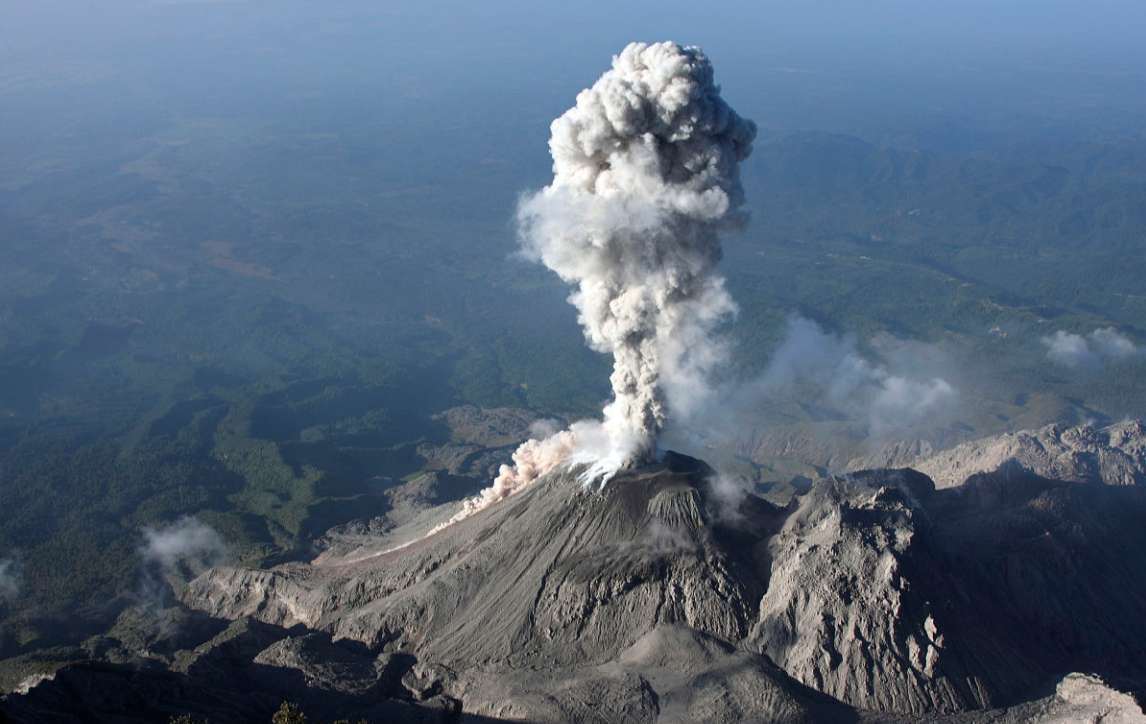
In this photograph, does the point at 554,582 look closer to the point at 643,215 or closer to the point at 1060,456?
the point at 643,215

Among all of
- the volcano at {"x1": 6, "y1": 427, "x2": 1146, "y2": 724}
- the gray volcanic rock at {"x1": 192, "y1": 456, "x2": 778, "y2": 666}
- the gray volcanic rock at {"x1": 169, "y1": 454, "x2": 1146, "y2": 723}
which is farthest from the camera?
the gray volcanic rock at {"x1": 192, "y1": 456, "x2": 778, "y2": 666}

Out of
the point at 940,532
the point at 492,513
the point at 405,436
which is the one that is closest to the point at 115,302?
the point at 405,436

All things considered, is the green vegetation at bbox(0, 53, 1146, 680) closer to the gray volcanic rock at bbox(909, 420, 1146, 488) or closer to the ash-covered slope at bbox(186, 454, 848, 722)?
the ash-covered slope at bbox(186, 454, 848, 722)

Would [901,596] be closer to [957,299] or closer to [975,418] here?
[975,418]

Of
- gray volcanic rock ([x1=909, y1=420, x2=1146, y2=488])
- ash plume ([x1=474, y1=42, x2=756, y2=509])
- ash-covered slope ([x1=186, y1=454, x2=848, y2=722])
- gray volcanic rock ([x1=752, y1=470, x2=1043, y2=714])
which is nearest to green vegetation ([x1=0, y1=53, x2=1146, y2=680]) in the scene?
ash-covered slope ([x1=186, y1=454, x2=848, y2=722])

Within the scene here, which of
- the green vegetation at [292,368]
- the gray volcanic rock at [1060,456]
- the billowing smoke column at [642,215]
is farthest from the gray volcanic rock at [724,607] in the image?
the green vegetation at [292,368]

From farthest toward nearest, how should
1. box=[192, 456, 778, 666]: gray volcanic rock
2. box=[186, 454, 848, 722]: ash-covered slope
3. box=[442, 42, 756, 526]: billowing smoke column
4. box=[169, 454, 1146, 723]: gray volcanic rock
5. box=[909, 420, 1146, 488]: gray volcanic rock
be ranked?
box=[909, 420, 1146, 488]: gray volcanic rock < box=[442, 42, 756, 526]: billowing smoke column < box=[192, 456, 778, 666]: gray volcanic rock < box=[186, 454, 848, 722]: ash-covered slope < box=[169, 454, 1146, 723]: gray volcanic rock

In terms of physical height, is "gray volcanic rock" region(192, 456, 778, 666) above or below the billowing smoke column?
below
